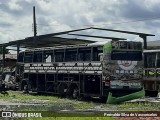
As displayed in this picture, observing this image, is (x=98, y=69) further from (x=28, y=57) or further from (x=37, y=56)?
(x=28, y=57)

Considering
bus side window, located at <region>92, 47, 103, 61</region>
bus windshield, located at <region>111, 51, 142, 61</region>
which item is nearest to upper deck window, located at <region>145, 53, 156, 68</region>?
bus windshield, located at <region>111, 51, 142, 61</region>

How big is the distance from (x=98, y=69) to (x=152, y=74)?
568cm

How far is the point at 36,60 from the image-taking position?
2936 centimetres

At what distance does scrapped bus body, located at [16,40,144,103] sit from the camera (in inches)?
883

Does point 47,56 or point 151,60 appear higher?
point 47,56

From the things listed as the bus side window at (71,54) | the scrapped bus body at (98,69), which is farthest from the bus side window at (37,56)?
the bus side window at (71,54)

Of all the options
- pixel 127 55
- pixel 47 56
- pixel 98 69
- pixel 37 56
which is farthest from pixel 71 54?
pixel 37 56

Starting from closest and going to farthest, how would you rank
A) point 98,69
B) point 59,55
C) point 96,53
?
point 98,69 → point 96,53 → point 59,55

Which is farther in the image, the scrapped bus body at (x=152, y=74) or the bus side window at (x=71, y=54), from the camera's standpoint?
the scrapped bus body at (x=152, y=74)

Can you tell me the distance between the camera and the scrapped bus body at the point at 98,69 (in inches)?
883

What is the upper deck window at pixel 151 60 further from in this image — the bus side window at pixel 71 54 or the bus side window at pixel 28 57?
the bus side window at pixel 28 57

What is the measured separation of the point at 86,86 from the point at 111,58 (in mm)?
2421

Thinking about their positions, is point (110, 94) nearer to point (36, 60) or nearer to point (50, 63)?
point (50, 63)

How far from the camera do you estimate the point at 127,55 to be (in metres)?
23.2
